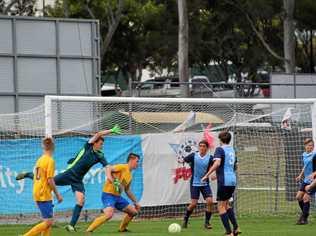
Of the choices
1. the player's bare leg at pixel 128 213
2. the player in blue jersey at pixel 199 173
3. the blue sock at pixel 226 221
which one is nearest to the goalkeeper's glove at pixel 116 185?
the player's bare leg at pixel 128 213

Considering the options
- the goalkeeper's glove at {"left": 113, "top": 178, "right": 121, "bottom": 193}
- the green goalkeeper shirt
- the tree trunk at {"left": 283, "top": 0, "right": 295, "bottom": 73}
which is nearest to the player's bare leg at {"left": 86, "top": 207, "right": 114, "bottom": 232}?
the goalkeeper's glove at {"left": 113, "top": 178, "right": 121, "bottom": 193}

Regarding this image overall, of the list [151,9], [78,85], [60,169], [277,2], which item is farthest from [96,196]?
[151,9]

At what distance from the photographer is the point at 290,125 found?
73.2ft

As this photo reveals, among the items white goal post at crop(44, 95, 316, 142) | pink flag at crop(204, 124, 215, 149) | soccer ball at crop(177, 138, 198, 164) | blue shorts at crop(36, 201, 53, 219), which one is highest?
white goal post at crop(44, 95, 316, 142)

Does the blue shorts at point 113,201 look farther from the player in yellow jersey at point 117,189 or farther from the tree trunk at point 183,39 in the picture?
the tree trunk at point 183,39

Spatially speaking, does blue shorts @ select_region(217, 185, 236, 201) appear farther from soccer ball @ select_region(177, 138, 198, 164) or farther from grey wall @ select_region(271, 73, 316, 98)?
grey wall @ select_region(271, 73, 316, 98)

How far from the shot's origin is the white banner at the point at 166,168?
20969mm

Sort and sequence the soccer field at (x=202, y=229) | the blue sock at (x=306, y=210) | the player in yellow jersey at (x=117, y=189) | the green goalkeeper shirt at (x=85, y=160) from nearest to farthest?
the player in yellow jersey at (x=117, y=189)
the green goalkeeper shirt at (x=85, y=160)
the soccer field at (x=202, y=229)
the blue sock at (x=306, y=210)

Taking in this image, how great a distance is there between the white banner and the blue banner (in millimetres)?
409

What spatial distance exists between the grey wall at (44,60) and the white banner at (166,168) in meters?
5.72

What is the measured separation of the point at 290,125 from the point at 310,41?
126 feet

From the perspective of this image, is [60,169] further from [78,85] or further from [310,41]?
[310,41]

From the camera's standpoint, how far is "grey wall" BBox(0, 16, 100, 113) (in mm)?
25156

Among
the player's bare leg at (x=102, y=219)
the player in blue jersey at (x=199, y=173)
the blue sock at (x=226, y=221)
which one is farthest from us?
the player in blue jersey at (x=199, y=173)
